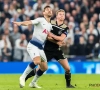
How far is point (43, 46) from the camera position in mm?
14273

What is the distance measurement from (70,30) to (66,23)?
32.7 inches

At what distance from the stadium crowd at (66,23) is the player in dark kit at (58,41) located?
8.19 meters

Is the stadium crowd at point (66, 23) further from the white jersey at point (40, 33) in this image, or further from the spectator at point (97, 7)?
the white jersey at point (40, 33)

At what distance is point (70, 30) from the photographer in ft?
78.7

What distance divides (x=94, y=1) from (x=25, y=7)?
432 cm

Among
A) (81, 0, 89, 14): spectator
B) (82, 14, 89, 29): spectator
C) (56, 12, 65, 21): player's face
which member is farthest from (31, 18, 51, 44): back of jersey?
(81, 0, 89, 14): spectator

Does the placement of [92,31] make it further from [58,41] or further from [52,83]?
[58,41]

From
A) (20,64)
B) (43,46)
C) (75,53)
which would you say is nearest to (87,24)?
(75,53)

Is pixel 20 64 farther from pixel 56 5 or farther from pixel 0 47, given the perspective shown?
pixel 56 5

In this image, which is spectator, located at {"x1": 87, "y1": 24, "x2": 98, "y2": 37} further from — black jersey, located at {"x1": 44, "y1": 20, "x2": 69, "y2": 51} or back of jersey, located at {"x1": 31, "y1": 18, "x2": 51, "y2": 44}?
back of jersey, located at {"x1": 31, "y1": 18, "x2": 51, "y2": 44}

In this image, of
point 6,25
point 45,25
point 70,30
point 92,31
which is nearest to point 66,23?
point 70,30

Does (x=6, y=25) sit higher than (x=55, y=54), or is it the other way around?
(x=55, y=54)

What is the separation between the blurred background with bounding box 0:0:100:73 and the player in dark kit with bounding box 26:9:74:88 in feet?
26.9

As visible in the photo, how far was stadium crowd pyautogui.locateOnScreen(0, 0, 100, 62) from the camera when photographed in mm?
23156
